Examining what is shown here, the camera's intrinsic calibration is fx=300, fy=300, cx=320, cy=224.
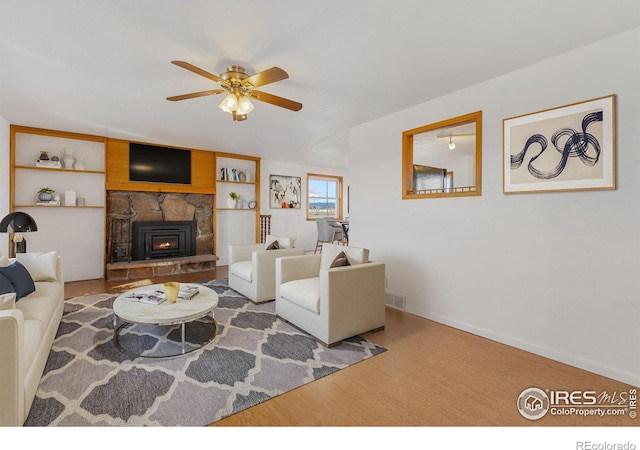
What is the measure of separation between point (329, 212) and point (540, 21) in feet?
21.8

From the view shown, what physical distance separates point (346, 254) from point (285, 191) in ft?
14.9

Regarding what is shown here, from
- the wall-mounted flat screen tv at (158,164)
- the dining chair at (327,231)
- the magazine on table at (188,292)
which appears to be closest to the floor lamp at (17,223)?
the magazine on table at (188,292)

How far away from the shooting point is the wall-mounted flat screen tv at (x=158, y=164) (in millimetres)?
5176

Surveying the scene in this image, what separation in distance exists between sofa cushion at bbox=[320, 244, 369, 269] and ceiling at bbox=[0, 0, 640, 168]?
160 cm

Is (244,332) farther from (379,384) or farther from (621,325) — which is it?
(621,325)

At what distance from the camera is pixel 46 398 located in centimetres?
180

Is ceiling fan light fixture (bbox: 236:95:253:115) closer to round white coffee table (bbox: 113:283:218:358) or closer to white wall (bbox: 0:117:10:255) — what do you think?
round white coffee table (bbox: 113:283:218:358)

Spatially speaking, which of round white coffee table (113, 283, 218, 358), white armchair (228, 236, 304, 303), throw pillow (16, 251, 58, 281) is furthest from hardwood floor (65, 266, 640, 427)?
throw pillow (16, 251, 58, 281)

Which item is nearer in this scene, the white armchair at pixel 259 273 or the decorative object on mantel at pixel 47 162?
the white armchair at pixel 259 273

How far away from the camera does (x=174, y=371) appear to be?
213 cm

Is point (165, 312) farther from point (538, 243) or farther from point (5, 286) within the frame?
point (538, 243)

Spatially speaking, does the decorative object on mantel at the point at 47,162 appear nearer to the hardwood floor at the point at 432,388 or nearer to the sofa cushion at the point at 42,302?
the sofa cushion at the point at 42,302

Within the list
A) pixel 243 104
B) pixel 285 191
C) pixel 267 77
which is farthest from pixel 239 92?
pixel 285 191

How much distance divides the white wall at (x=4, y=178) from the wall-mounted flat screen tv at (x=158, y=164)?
1.47m
